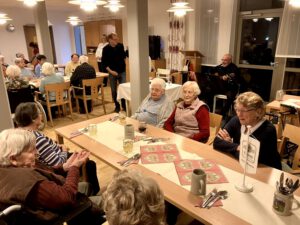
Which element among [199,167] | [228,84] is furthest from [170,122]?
[228,84]

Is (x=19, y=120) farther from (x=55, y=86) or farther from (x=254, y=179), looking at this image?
(x=55, y=86)

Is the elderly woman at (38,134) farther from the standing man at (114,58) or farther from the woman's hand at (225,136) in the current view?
the standing man at (114,58)

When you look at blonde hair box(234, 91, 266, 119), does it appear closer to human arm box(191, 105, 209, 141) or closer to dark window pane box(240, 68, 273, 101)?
human arm box(191, 105, 209, 141)

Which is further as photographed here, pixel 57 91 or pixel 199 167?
pixel 57 91

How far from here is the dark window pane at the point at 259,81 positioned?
17.8ft

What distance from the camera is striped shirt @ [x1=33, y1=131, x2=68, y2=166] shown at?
1.85 m

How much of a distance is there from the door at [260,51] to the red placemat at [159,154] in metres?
4.04

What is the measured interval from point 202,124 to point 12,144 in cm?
164

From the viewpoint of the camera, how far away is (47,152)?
1.88m

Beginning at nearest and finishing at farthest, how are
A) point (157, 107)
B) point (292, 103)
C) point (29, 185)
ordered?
point (29, 185) → point (157, 107) → point (292, 103)

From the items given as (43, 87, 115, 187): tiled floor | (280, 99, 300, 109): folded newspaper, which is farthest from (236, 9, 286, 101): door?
(43, 87, 115, 187): tiled floor

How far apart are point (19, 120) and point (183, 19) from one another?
529 centimetres

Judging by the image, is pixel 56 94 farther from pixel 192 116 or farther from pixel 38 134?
pixel 192 116

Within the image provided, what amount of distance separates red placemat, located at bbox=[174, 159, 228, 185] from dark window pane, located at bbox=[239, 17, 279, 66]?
447cm
